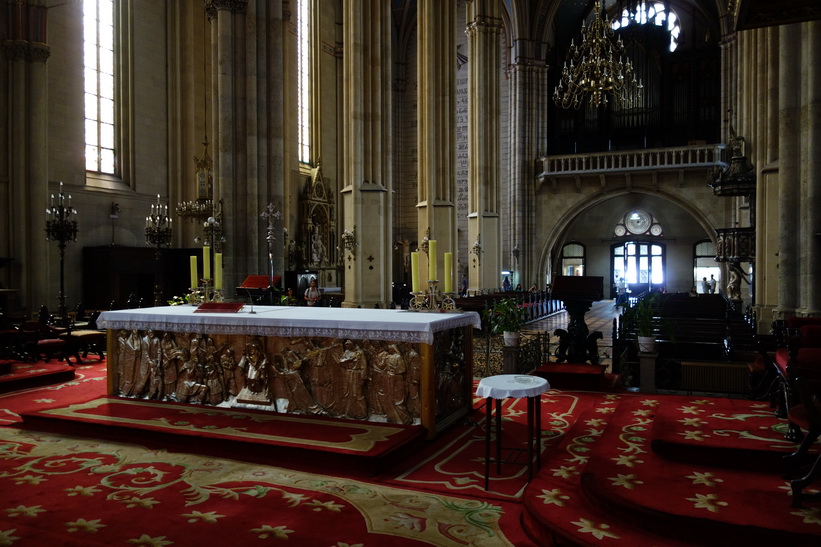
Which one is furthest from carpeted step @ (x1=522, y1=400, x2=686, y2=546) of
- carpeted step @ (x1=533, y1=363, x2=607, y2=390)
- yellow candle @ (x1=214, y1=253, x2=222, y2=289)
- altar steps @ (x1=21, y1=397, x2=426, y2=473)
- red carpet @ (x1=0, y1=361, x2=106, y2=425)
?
red carpet @ (x1=0, y1=361, x2=106, y2=425)

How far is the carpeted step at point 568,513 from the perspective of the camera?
133 inches

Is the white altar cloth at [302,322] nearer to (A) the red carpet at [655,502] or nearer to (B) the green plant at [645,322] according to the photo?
(A) the red carpet at [655,502]

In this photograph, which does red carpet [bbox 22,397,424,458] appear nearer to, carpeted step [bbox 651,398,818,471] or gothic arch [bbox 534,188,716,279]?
carpeted step [bbox 651,398,818,471]

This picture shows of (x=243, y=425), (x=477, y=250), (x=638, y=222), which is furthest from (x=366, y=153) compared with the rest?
(x=638, y=222)

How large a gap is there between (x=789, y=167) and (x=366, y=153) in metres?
8.77

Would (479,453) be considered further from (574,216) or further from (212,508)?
(574,216)

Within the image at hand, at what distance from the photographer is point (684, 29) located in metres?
28.0

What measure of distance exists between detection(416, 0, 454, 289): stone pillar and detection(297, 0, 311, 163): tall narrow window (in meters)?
6.33

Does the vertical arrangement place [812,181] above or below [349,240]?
above

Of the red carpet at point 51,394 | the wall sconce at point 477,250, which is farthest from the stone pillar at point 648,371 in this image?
the wall sconce at point 477,250

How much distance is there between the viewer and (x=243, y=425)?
5.59m

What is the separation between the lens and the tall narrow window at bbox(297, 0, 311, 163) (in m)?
22.8

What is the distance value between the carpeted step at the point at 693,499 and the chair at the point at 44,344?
8.60 metres

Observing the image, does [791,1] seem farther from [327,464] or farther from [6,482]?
[6,482]
